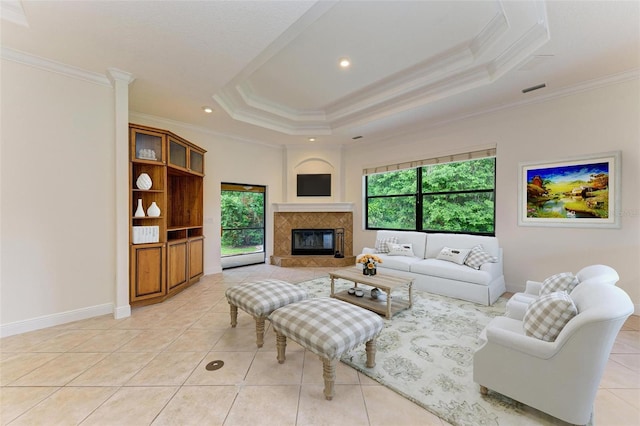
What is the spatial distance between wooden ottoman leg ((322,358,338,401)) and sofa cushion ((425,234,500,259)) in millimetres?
3420

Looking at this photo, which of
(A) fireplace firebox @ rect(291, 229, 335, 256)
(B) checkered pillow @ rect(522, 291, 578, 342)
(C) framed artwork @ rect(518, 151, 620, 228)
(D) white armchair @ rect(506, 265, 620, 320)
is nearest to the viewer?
(B) checkered pillow @ rect(522, 291, 578, 342)

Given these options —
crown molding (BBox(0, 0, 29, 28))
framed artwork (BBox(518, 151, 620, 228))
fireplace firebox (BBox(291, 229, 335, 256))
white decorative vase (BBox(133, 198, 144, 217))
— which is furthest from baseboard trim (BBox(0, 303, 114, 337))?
framed artwork (BBox(518, 151, 620, 228))

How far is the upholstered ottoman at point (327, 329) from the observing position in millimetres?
1736

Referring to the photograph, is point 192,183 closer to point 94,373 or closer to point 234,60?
point 234,60

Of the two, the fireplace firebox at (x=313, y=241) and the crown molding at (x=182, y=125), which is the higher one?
the crown molding at (x=182, y=125)

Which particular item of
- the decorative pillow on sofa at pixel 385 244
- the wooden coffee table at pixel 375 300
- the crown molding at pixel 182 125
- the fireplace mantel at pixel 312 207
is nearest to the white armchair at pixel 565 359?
the wooden coffee table at pixel 375 300

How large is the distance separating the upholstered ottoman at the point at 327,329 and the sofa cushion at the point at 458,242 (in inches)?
116

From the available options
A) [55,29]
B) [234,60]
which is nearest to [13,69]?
[55,29]

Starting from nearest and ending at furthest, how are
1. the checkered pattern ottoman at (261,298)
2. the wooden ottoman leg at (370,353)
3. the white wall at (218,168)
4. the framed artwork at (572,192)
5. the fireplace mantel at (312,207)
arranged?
the wooden ottoman leg at (370,353) < the checkered pattern ottoman at (261,298) < the framed artwork at (572,192) < the white wall at (218,168) < the fireplace mantel at (312,207)

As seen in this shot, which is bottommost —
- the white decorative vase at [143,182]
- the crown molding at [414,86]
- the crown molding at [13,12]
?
the white decorative vase at [143,182]

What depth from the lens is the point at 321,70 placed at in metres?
3.50

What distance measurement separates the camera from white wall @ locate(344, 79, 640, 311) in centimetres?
311

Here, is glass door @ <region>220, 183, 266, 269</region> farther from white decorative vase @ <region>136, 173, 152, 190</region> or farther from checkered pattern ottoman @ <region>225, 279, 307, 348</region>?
checkered pattern ottoman @ <region>225, 279, 307, 348</region>

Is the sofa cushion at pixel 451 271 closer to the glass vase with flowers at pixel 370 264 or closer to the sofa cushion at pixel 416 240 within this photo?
the sofa cushion at pixel 416 240
